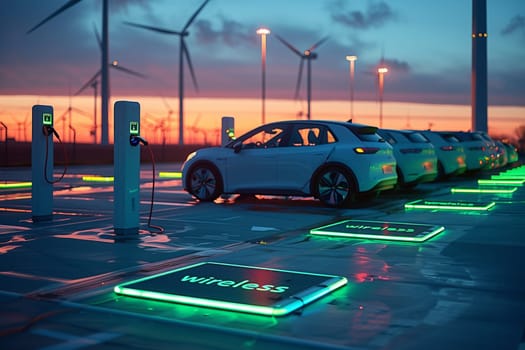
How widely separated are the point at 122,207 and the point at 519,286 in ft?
17.2

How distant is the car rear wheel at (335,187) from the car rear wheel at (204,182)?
2.29 meters

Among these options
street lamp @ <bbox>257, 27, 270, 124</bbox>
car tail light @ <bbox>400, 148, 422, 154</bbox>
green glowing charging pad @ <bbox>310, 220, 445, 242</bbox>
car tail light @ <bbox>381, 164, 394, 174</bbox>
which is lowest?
green glowing charging pad @ <bbox>310, 220, 445, 242</bbox>

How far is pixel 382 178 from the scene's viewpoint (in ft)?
45.1

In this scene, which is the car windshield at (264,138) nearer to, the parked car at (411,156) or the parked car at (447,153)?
the parked car at (411,156)

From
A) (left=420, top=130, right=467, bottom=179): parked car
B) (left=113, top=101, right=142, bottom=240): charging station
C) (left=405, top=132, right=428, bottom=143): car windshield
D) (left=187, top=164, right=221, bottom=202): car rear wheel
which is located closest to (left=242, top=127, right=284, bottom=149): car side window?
(left=187, top=164, right=221, bottom=202): car rear wheel

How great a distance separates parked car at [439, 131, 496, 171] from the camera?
23047 millimetres

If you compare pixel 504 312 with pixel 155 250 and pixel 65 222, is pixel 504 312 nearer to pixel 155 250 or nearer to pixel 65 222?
pixel 155 250

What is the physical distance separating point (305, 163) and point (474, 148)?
38.3 ft

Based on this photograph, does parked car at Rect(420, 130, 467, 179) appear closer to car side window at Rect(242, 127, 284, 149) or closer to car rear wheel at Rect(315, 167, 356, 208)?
car side window at Rect(242, 127, 284, 149)

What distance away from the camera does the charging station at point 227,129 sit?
17438mm

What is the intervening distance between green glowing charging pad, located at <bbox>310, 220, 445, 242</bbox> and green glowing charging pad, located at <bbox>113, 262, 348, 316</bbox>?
278 cm

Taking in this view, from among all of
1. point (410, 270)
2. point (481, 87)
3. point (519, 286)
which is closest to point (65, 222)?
point (410, 270)

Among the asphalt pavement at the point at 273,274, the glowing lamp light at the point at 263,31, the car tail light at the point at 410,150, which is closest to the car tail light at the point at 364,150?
the asphalt pavement at the point at 273,274

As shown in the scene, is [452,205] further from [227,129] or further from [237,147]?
[227,129]
